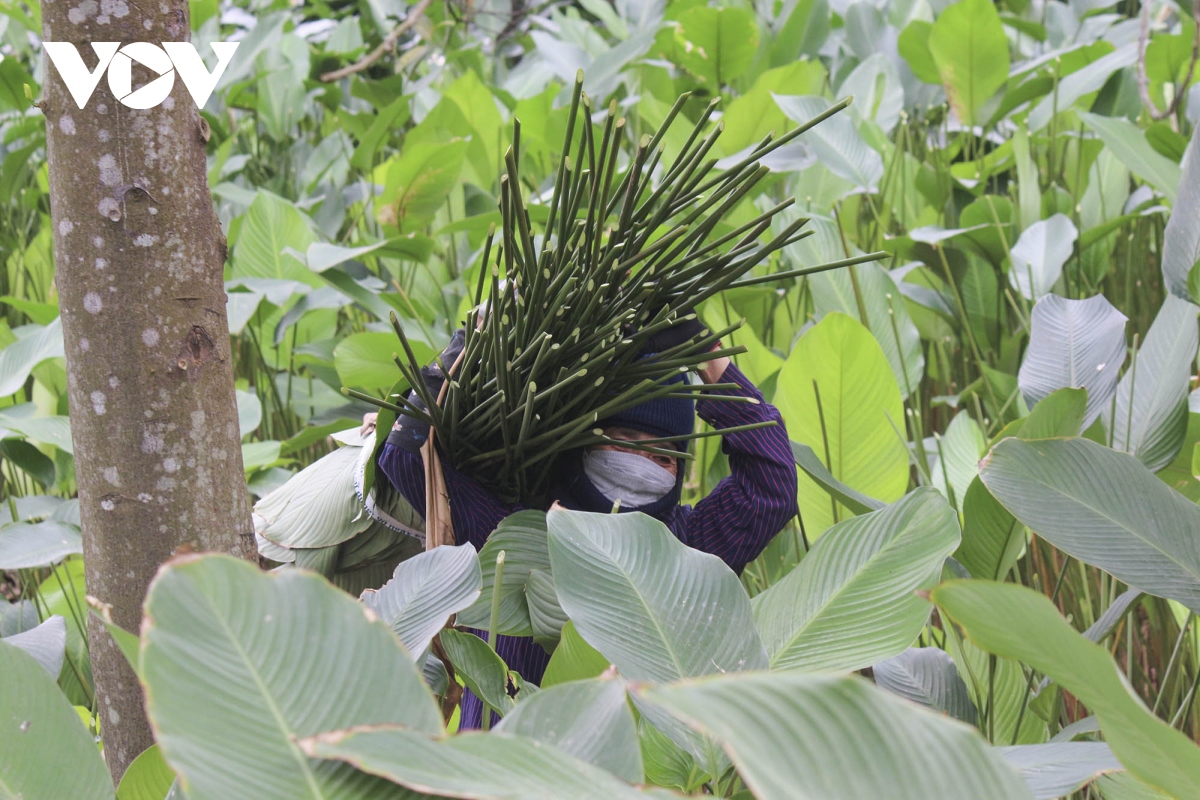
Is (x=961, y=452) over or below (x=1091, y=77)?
below

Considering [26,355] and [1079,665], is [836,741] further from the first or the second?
[26,355]

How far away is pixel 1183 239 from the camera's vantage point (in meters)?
0.74

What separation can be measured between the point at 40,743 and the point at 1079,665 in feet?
1.26

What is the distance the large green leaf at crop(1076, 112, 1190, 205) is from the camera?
111cm

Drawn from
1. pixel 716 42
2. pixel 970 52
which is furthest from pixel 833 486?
pixel 716 42

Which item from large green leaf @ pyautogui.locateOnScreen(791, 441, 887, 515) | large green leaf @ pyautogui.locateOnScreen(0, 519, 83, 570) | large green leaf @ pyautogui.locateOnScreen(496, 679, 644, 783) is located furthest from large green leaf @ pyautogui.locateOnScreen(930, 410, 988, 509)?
large green leaf @ pyautogui.locateOnScreen(0, 519, 83, 570)

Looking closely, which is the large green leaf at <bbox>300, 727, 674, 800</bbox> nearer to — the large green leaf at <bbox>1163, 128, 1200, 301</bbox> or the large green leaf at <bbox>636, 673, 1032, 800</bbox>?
the large green leaf at <bbox>636, 673, 1032, 800</bbox>

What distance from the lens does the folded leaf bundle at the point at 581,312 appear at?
1.81 ft

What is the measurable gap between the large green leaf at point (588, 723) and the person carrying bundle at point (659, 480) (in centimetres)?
23

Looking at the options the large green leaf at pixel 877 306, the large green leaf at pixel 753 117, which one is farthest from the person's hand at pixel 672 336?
the large green leaf at pixel 753 117

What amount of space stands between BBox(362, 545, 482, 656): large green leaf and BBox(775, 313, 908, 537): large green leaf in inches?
15.0

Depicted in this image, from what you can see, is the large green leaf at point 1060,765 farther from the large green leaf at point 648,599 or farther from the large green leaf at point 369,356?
the large green leaf at point 369,356

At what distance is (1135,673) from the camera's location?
100 centimetres

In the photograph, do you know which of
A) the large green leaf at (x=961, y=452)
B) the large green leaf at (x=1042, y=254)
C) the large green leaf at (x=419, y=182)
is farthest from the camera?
the large green leaf at (x=419, y=182)
